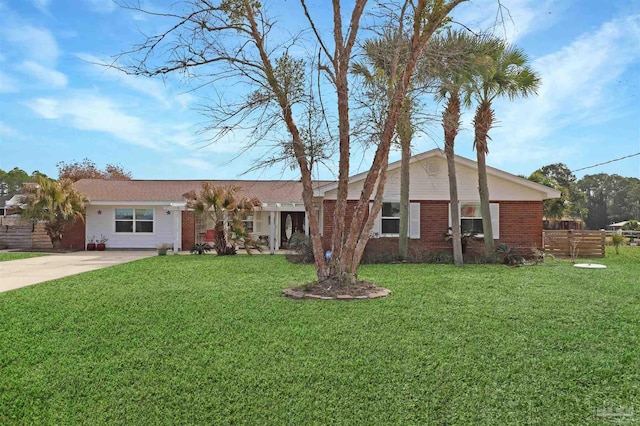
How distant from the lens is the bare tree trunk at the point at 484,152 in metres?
16.5

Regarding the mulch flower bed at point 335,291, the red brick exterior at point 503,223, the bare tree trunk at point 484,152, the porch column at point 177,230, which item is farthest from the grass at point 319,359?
the porch column at point 177,230

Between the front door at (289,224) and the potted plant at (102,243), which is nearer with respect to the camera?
the potted plant at (102,243)

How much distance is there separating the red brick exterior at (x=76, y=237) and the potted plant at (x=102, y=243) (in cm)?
82

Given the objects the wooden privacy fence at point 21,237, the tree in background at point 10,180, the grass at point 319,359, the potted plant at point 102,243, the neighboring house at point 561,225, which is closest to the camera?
the grass at point 319,359

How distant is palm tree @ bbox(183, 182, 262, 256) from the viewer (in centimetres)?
1888

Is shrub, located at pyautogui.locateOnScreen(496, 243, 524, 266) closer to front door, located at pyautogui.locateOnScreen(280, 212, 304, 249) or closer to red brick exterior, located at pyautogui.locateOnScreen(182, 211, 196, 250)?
front door, located at pyautogui.locateOnScreen(280, 212, 304, 249)

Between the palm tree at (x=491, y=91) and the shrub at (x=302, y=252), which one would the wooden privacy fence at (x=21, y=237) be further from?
the palm tree at (x=491, y=91)

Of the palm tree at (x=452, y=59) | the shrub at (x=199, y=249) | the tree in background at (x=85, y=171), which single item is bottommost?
the shrub at (x=199, y=249)

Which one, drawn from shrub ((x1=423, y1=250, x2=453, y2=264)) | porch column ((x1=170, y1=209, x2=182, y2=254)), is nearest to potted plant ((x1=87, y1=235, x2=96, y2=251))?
porch column ((x1=170, y1=209, x2=182, y2=254))

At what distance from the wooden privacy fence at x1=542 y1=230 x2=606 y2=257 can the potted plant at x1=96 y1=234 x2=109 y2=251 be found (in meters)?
18.8

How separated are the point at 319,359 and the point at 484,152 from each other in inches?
510

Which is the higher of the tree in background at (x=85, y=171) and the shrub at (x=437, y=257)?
the tree in background at (x=85, y=171)

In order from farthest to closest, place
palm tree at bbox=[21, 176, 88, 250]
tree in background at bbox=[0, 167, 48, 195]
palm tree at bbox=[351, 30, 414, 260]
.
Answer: tree in background at bbox=[0, 167, 48, 195]
palm tree at bbox=[21, 176, 88, 250]
palm tree at bbox=[351, 30, 414, 260]

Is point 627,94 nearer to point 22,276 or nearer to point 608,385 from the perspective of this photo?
point 608,385
